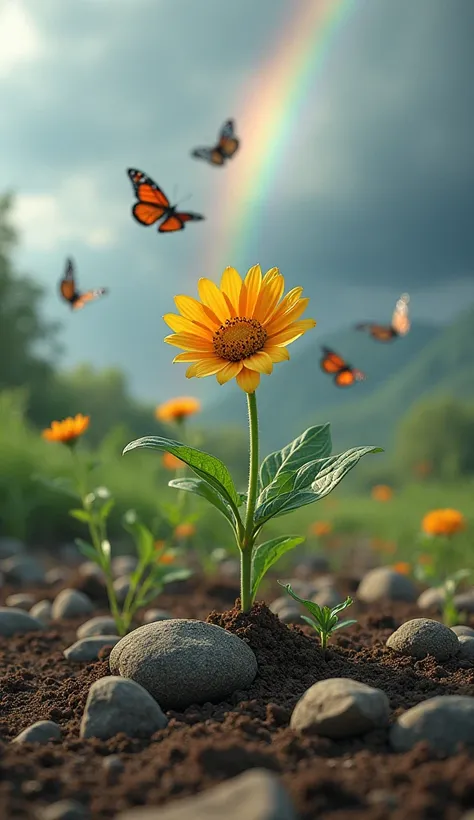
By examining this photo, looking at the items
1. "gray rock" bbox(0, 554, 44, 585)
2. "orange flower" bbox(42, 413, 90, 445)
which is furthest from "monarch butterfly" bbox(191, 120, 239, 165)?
"gray rock" bbox(0, 554, 44, 585)

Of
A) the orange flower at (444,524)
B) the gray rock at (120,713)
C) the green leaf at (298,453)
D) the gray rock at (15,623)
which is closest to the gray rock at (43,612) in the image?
the gray rock at (15,623)

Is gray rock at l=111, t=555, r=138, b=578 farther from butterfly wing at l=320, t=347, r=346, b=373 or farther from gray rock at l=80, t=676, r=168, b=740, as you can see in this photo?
gray rock at l=80, t=676, r=168, b=740

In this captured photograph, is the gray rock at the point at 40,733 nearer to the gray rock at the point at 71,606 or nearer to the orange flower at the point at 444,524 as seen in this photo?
the gray rock at the point at 71,606

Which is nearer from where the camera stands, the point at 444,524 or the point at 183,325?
the point at 183,325

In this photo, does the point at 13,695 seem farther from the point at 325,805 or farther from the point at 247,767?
the point at 325,805

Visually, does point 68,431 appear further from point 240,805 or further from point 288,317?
point 240,805

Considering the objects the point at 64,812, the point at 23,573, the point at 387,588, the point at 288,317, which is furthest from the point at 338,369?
the point at 64,812

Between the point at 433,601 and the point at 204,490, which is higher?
the point at 204,490
